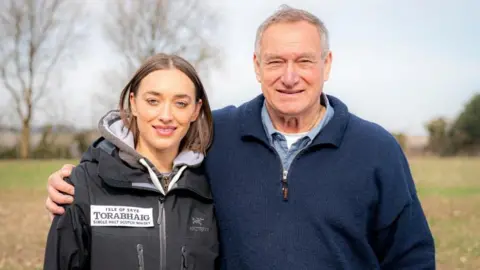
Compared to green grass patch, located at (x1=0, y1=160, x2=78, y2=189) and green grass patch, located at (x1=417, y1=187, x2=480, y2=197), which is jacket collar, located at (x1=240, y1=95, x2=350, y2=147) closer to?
green grass patch, located at (x1=417, y1=187, x2=480, y2=197)

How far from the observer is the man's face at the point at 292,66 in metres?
3.37

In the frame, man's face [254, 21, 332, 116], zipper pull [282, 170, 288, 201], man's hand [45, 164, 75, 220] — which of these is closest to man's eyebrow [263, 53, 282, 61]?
man's face [254, 21, 332, 116]

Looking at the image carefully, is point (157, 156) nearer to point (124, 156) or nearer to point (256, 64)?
point (124, 156)

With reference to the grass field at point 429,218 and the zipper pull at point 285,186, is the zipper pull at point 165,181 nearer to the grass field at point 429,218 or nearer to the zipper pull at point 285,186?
the zipper pull at point 285,186

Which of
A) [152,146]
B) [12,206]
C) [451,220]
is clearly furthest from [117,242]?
[12,206]

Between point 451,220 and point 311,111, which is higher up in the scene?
point 311,111

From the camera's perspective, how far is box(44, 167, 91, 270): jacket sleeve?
2.92 metres

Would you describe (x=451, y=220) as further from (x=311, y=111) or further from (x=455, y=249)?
(x=311, y=111)

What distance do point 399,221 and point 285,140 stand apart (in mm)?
772

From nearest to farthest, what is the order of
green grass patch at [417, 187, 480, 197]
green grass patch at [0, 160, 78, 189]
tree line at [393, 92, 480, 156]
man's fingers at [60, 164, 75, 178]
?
man's fingers at [60, 164, 75, 178], green grass patch at [417, 187, 480, 197], green grass patch at [0, 160, 78, 189], tree line at [393, 92, 480, 156]

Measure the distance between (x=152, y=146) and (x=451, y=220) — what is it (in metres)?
10.4

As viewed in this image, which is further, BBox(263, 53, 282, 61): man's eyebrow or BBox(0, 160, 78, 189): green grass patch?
BBox(0, 160, 78, 189): green grass patch

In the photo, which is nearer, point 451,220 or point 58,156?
point 451,220

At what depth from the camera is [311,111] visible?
3471 millimetres
